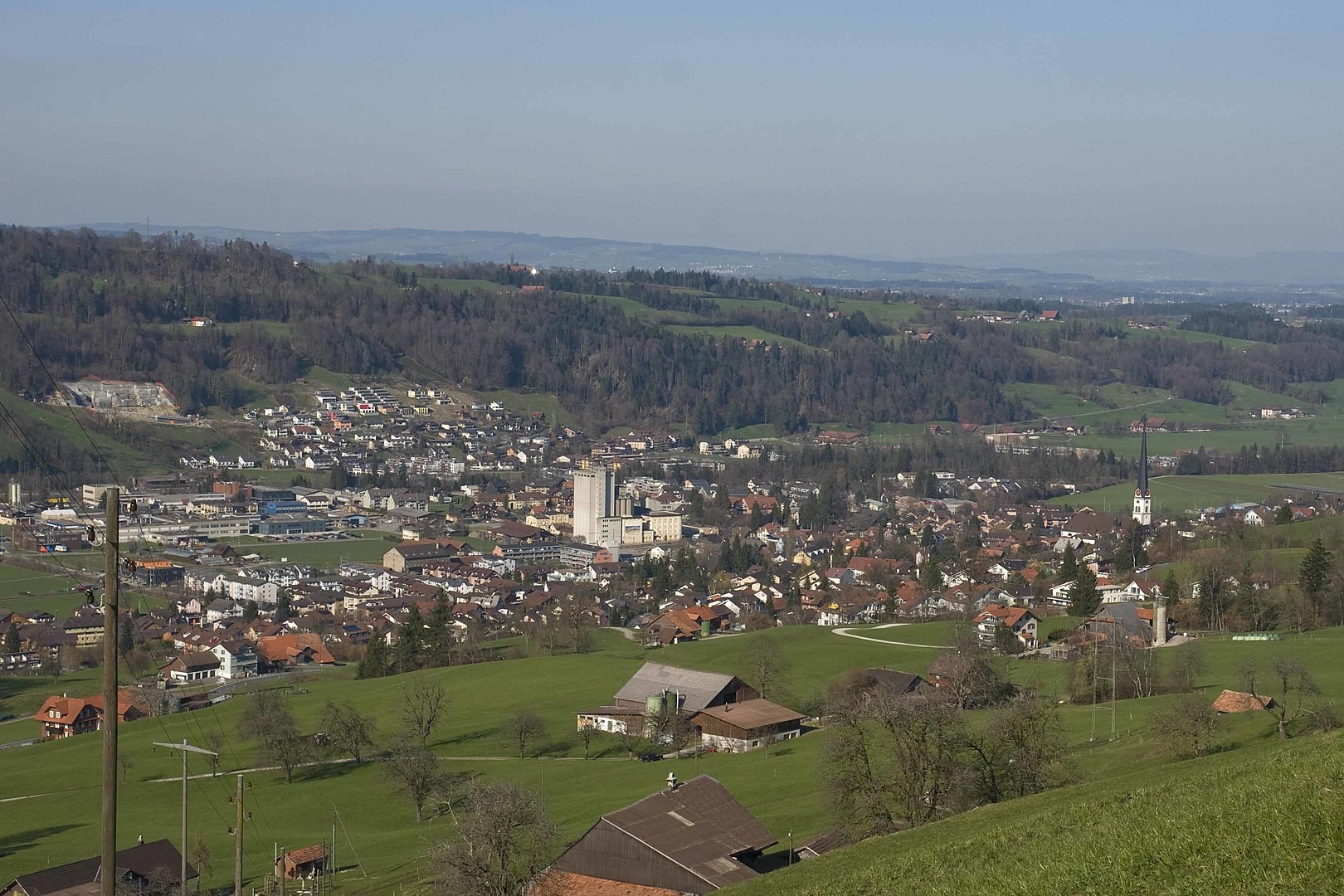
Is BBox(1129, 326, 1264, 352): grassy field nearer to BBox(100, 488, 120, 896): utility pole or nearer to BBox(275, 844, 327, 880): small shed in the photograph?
BBox(275, 844, 327, 880): small shed

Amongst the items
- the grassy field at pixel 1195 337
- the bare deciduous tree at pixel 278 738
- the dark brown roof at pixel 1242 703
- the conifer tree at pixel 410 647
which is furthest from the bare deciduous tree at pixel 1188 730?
the grassy field at pixel 1195 337

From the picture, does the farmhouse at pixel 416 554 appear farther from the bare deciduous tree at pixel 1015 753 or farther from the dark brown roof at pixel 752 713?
the bare deciduous tree at pixel 1015 753

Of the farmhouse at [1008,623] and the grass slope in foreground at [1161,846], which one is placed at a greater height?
the grass slope in foreground at [1161,846]

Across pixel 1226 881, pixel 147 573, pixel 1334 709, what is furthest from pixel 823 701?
pixel 147 573

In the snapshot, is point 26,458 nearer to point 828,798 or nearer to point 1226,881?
point 828,798

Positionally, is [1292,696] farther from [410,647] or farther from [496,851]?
[410,647]

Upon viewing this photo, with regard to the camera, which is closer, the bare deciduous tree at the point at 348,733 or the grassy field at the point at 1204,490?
the bare deciduous tree at the point at 348,733

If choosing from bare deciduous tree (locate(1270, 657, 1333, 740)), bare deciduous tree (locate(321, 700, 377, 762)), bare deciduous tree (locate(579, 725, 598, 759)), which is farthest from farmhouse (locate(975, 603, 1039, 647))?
bare deciduous tree (locate(321, 700, 377, 762))
